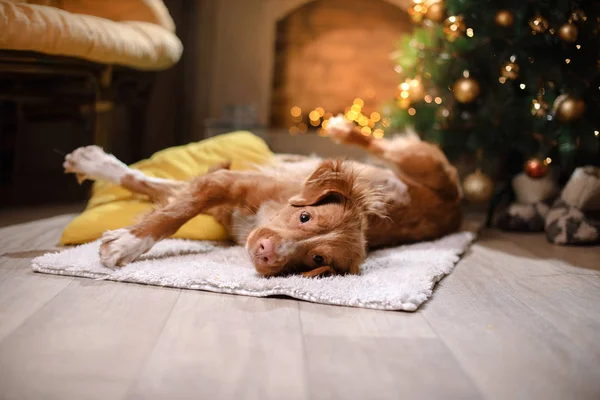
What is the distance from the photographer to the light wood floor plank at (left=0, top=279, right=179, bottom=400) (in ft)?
3.85

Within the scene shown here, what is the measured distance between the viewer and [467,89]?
3551mm

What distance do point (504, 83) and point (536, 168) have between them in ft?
1.74

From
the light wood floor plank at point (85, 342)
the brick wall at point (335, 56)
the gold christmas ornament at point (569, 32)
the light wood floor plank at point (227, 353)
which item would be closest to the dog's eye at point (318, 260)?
the light wood floor plank at point (227, 353)

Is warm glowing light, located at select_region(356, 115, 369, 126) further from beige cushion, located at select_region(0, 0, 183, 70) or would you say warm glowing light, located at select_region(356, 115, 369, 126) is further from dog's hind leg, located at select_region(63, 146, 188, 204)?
dog's hind leg, located at select_region(63, 146, 188, 204)

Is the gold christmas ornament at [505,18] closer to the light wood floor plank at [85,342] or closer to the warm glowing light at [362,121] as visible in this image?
the light wood floor plank at [85,342]

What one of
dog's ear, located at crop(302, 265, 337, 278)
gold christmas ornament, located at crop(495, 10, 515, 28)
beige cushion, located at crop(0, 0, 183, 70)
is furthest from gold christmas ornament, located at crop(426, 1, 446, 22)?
dog's ear, located at crop(302, 265, 337, 278)

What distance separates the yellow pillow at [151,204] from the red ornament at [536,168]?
59.7 inches

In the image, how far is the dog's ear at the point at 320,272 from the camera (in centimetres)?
200

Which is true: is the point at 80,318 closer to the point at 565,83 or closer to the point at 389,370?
the point at 389,370

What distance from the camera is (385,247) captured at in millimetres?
2730

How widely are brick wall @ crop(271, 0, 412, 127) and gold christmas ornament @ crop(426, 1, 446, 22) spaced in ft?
8.35

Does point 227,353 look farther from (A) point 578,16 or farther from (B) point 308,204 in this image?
(A) point 578,16

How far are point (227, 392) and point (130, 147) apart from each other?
4.09 metres

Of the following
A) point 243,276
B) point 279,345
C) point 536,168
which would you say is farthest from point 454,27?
point 279,345
